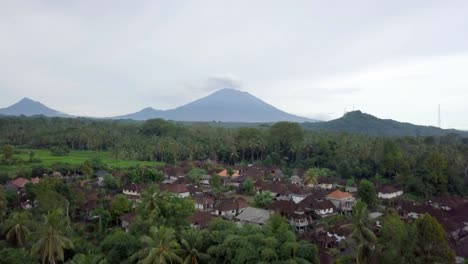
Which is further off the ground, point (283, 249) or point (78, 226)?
point (283, 249)

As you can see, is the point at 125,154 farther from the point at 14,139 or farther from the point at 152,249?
the point at 152,249

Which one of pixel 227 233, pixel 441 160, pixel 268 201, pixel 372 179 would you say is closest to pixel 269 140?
pixel 372 179

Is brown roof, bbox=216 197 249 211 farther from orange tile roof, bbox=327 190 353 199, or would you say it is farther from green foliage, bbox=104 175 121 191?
green foliage, bbox=104 175 121 191

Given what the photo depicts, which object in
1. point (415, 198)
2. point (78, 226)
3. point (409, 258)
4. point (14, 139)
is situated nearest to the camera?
point (409, 258)

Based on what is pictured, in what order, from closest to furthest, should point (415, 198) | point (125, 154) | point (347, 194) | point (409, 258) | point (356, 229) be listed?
point (409, 258) < point (356, 229) < point (347, 194) < point (415, 198) < point (125, 154)

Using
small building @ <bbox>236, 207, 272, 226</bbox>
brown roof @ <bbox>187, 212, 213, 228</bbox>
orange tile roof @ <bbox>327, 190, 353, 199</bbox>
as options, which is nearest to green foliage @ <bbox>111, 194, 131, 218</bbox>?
brown roof @ <bbox>187, 212, 213, 228</bbox>

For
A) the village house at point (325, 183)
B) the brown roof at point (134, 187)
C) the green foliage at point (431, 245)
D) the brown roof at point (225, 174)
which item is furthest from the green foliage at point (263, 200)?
the green foliage at point (431, 245)

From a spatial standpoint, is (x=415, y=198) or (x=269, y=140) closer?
(x=415, y=198)

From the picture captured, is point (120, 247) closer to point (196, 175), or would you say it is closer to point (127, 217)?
point (127, 217)

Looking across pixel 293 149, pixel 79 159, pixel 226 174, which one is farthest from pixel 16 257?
pixel 293 149
